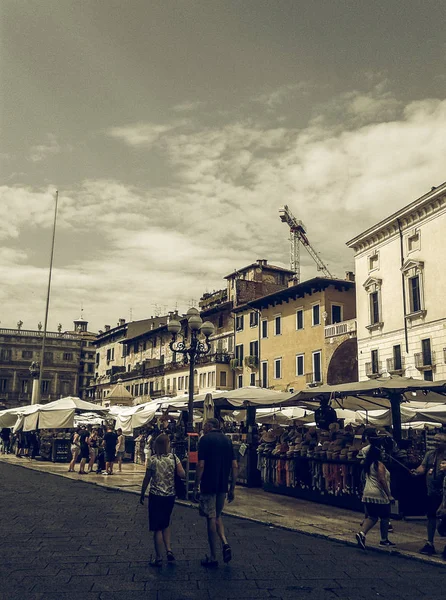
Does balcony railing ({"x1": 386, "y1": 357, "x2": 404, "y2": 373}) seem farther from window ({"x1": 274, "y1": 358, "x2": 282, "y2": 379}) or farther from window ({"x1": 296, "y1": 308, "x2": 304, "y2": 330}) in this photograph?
window ({"x1": 274, "y1": 358, "x2": 282, "y2": 379})

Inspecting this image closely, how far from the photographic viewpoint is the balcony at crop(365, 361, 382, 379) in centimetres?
3403

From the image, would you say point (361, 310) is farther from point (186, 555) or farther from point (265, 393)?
Answer: point (186, 555)

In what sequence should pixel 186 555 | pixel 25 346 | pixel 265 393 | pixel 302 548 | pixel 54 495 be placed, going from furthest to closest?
pixel 25 346
pixel 265 393
pixel 54 495
pixel 302 548
pixel 186 555

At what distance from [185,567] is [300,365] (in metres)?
34.2

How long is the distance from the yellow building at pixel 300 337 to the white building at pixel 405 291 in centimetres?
244

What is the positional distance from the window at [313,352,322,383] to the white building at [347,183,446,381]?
3403 millimetres

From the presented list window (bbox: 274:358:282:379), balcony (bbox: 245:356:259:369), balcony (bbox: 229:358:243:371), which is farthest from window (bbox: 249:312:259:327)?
window (bbox: 274:358:282:379)

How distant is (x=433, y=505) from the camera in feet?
28.1

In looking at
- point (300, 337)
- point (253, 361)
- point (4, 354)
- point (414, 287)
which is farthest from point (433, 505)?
point (4, 354)

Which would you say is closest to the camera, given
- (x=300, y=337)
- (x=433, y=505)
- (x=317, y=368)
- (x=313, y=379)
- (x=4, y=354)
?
(x=433, y=505)

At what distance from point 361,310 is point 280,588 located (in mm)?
31068

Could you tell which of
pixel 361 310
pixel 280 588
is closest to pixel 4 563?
pixel 280 588

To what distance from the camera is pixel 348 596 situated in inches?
239

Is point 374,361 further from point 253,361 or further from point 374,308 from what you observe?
point 253,361
